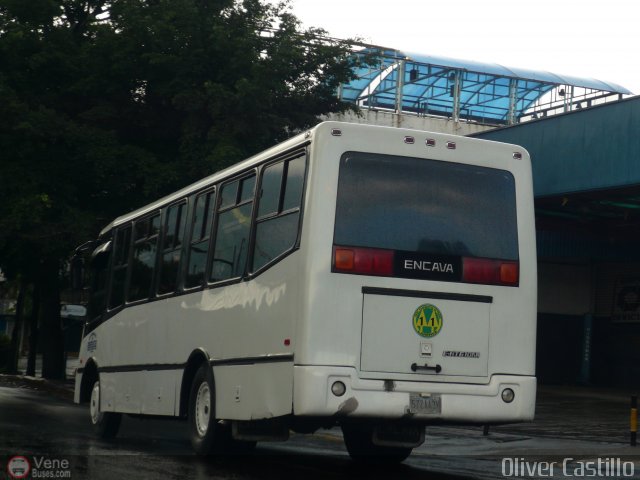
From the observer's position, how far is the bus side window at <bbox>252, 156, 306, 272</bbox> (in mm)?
10852

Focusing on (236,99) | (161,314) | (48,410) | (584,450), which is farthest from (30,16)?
(584,450)

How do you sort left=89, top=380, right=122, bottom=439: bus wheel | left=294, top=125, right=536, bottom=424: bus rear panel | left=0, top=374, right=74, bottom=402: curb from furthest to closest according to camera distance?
left=0, top=374, right=74, bottom=402: curb, left=89, top=380, right=122, bottom=439: bus wheel, left=294, top=125, right=536, bottom=424: bus rear panel

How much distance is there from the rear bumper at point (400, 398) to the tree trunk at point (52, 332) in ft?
79.2

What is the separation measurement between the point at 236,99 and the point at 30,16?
7.04 metres

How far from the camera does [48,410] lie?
844 inches

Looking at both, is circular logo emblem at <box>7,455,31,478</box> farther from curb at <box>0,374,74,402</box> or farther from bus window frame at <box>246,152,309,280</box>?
curb at <box>0,374,74,402</box>

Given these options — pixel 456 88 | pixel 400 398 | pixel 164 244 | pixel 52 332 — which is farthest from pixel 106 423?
pixel 456 88

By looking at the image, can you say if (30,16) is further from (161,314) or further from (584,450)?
(584,450)

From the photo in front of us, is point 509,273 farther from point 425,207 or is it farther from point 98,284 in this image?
point 98,284

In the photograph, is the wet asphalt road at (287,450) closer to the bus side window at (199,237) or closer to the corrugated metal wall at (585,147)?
the bus side window at (199,237)

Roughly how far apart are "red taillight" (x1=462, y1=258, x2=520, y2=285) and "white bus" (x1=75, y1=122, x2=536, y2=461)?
14mm

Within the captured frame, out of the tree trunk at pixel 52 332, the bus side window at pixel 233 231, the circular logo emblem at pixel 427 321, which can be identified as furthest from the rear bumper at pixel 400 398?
the tree trunk at pixel 52 332

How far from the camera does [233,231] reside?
12.3 m

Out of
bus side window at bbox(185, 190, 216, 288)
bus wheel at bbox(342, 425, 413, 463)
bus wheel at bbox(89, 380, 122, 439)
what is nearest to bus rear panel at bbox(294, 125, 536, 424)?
bus wheel at bbox(342, 425, 413, 463)
